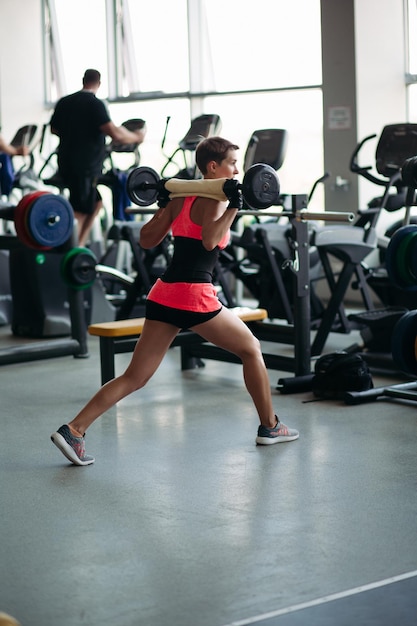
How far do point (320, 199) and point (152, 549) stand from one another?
653 cm

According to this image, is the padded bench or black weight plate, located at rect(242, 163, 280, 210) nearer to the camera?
black weight plate, located at rect(242, 163, 280, 210)

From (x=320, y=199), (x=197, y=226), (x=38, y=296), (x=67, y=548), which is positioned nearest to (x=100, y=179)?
(x=38, y=296)

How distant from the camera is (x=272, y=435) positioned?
13.6 feet

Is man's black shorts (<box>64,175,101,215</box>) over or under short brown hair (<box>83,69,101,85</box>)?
under

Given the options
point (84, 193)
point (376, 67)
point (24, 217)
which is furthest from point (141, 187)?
point (376, 67)

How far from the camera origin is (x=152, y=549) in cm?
292

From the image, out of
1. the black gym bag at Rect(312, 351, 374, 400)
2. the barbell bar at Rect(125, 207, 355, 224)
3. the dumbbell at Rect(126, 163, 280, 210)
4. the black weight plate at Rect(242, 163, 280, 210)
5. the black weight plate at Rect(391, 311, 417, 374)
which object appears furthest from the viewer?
the black gym bag at Rect(312, 351, 374, 400)

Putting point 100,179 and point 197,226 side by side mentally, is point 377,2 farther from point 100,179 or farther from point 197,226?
point 197,226

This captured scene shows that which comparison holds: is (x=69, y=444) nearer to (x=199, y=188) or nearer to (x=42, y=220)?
(x=199, y=188)

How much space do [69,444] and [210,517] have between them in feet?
2.77

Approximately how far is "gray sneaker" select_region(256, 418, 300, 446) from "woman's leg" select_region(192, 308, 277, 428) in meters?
0.10

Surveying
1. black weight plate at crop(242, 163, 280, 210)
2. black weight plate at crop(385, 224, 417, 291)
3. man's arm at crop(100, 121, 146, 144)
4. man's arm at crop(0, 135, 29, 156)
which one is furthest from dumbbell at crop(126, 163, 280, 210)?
man's arm at crop(100, 121, 146, 144)

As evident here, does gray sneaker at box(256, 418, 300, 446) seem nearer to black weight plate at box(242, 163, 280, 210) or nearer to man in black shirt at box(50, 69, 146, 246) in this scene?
black weight plate at box(242, 163, 280, 210)

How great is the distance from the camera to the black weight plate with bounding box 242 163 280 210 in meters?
3.82
